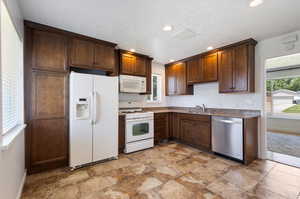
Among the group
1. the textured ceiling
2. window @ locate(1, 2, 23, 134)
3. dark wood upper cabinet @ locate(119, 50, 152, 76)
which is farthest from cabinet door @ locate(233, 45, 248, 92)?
window @ locate(1, 2, 23, 134)

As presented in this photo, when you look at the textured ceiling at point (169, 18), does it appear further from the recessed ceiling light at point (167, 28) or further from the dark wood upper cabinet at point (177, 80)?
the dark wood upper cabinet at point (177, 80)

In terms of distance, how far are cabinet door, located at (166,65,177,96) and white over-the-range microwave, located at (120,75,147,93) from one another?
1.12m

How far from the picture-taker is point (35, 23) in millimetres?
2332

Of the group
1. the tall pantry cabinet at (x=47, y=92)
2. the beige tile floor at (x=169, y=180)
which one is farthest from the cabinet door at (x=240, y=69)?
the tall pantry cabinet at (x=47, y=92)

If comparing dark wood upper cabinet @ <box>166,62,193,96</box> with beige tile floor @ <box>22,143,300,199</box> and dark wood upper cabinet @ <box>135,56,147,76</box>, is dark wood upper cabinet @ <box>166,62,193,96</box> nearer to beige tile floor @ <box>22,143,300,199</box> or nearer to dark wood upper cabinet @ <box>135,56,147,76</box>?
dark wood upper cabinet @ <box>135,56,147,76</box>

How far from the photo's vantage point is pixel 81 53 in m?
2.79

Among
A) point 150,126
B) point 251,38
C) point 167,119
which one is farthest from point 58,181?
point 251,38

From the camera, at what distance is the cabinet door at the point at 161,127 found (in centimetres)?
395

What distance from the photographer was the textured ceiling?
73.4 inches

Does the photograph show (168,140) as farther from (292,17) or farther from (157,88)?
(292,17)

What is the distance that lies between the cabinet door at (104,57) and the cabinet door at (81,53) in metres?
0.10

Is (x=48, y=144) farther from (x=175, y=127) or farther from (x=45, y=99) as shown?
(x=175, y=127)

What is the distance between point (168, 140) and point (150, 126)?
3.39 feet

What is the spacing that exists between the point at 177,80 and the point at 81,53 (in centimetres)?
291
